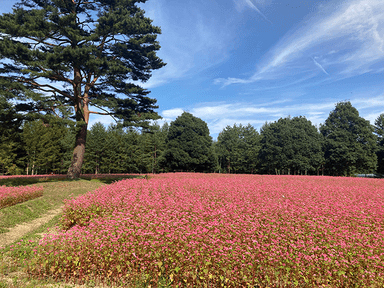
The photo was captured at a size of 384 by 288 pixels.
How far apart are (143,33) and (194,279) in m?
19.9

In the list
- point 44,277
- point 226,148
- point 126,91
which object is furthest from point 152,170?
point 44,277

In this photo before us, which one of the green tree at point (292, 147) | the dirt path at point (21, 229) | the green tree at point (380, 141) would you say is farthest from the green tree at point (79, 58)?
the green tree at point (380, 141)

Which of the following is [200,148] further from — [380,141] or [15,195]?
[380,141]

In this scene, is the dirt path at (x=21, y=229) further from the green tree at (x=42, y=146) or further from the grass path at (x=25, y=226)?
the green tree at (x=42, y=146)

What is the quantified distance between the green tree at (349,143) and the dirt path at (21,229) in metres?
45.3

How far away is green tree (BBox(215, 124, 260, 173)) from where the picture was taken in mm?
58438

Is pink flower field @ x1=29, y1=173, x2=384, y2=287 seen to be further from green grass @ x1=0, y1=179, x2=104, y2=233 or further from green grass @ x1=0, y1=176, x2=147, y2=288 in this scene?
green grass @ x1=0, y1=179, x2=104, y2=233

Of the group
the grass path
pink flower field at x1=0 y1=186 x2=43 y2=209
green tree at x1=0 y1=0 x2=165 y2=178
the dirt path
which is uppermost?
green tree at x1=0 y1=0 x2=165 y2=178

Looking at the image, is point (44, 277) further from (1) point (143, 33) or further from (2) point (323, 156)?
(2) point (323, 156)

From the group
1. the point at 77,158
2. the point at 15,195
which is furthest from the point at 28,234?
the point at 77,158

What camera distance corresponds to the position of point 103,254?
4.73m

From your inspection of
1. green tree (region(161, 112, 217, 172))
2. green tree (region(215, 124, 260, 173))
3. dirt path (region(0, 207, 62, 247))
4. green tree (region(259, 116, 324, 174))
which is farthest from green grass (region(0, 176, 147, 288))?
green tree (region(215, 124, 260, 173))

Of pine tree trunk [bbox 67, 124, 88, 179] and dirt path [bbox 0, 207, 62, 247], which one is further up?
pine tree trunk [bbox 67, 124, 88, 179]

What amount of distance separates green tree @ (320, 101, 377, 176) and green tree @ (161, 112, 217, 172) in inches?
903
